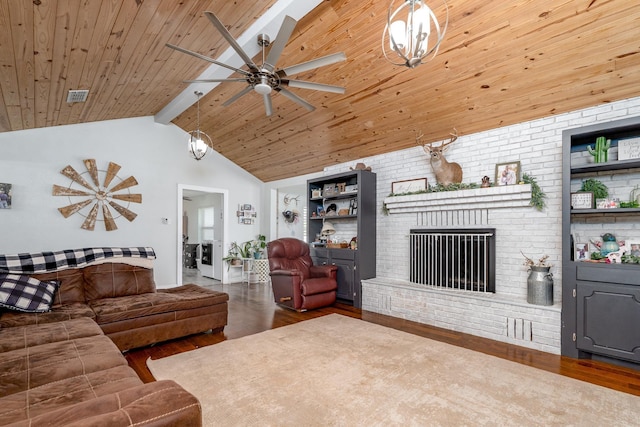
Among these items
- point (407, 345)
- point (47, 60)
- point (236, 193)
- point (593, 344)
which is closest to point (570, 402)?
point (593, 344)

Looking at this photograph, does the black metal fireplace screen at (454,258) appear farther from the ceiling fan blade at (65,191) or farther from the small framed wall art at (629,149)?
the ceiling fan blade at (65,191)

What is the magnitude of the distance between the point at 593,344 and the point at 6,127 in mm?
7459

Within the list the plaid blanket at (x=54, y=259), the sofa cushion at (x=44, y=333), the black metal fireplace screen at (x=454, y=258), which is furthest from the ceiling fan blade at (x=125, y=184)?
the black metal fireplace screen at (x=454, y=258)

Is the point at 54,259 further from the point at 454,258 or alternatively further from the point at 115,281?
the point at 454,258

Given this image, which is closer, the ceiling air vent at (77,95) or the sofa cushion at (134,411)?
the sofa cushion at (134,411)

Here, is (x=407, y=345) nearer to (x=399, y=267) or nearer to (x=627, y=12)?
(x=399, y=267)

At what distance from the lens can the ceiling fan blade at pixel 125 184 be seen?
5.38 metres

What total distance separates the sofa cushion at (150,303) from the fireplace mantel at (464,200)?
288 centimetres

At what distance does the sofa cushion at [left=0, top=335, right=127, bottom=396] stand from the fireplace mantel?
3.91 metres

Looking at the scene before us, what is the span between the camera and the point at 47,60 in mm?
2783

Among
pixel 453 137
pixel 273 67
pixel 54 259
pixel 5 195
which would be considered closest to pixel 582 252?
pixel 453 137

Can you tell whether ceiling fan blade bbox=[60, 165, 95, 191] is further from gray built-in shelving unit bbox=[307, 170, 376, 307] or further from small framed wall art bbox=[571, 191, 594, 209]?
small framed wall art bbox=[571, 191, 594, 209]

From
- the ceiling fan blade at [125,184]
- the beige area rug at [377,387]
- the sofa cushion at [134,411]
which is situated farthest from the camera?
the ceiling fan blade at [125,184]

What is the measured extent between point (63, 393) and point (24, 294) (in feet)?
6.57
